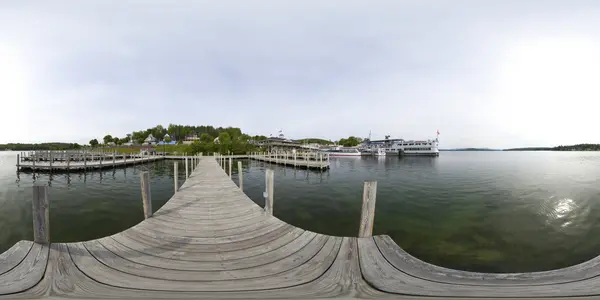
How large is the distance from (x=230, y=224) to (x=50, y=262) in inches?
117

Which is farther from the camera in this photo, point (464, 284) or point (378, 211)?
point (378, 211)

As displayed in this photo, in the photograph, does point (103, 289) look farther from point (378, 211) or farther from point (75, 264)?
point (378, 211)

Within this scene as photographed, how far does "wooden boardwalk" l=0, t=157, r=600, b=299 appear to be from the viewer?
8.80 ft

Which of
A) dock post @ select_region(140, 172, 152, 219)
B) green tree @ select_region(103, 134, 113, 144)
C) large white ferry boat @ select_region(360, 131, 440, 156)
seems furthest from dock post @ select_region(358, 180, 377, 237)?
green tree @ select_region(103, 134, 113, 144)

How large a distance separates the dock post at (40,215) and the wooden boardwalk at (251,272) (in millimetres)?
156

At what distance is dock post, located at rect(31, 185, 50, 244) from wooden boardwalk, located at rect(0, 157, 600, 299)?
156mm

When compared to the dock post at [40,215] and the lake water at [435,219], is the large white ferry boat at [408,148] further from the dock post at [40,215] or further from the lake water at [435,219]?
the dock post at [40,215]

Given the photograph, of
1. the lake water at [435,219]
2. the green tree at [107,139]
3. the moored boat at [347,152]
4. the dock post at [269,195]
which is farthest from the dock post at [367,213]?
the green tree at [107,139]

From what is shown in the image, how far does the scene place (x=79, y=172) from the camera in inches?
1053

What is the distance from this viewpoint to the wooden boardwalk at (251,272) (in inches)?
106

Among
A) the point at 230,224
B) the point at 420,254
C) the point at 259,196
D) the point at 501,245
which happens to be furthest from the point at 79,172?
the point at 501,245

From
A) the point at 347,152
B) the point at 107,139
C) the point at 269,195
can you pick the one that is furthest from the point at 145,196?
the point at 107,139

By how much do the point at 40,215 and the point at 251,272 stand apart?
388 centimetres

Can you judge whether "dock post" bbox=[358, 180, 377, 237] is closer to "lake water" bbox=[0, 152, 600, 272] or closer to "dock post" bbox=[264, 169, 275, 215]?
"dock post" bbox=[264, 169, 275, 215]
